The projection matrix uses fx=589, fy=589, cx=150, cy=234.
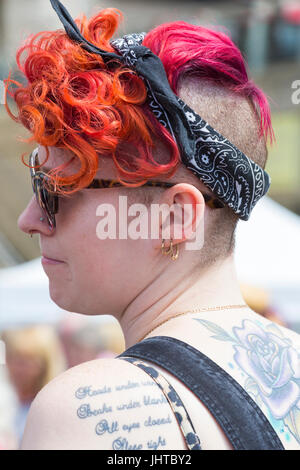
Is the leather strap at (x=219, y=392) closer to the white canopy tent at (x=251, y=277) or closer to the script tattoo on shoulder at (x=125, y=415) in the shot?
the script tattoo on shoulder at (x=125, y=415)

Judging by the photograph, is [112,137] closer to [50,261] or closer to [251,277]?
[50,261]

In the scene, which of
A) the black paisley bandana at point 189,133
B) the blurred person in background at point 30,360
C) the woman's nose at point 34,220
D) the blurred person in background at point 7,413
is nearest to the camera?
the black paisley bandana at point 189,133

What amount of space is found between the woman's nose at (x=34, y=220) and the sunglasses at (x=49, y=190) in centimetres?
2

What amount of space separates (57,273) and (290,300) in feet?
7.80

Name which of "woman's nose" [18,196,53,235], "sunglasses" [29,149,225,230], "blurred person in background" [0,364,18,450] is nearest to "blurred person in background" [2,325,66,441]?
"blurred person in background" [0,364,18,450]

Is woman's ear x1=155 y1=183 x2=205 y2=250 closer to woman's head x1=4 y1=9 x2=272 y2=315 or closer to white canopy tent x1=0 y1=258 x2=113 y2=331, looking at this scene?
woman's head x1=4 y1=9 x2=272 y2=315

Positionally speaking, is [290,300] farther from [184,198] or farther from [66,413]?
[66,413]

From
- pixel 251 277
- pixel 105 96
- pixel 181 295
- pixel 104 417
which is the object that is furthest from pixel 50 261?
pixel 251 277

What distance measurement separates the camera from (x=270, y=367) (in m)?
1.37

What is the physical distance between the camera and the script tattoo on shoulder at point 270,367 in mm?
1274

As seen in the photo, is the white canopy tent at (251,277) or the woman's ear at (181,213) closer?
the woman's ear at (181,213)

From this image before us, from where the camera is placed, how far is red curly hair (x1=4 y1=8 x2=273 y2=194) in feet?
4.68

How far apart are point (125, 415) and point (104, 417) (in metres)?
0.04

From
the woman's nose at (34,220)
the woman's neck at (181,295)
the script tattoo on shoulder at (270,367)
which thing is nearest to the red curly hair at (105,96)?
the woman's nose at (34,220)
